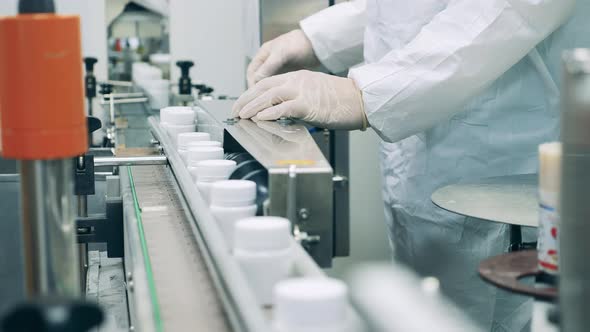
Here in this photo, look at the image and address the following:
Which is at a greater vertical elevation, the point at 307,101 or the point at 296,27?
the point at 296,27

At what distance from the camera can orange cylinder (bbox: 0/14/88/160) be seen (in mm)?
530

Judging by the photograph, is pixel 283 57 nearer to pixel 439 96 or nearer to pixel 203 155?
pixel 439 96

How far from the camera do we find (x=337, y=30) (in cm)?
187

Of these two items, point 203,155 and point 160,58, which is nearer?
point 203,155

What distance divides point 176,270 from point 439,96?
734 millimetres

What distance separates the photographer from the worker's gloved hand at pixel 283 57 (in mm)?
1833

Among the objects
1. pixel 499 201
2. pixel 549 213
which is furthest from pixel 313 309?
pixel 499 201

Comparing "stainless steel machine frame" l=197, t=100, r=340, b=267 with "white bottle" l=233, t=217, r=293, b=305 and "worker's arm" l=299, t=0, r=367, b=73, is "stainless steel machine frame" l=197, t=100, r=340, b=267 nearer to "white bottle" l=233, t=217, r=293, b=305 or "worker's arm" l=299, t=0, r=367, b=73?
"white bottle" l=233, t=217, r=293, b=305

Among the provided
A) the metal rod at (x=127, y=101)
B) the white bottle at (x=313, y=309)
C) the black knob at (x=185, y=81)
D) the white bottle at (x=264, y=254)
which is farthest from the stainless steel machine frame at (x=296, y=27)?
the white bottle at (x=313, y=309)

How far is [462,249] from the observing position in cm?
159

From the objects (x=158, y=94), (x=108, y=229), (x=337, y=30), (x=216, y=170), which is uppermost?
(x=337, y=30)

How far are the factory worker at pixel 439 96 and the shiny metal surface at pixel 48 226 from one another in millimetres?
735

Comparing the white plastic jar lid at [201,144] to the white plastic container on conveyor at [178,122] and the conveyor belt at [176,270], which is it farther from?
the white plastic container on conveyor at [178,122]

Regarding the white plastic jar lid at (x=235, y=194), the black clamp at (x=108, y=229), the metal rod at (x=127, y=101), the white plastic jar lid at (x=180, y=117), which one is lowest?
the black clamp at (x=108, y=229)
